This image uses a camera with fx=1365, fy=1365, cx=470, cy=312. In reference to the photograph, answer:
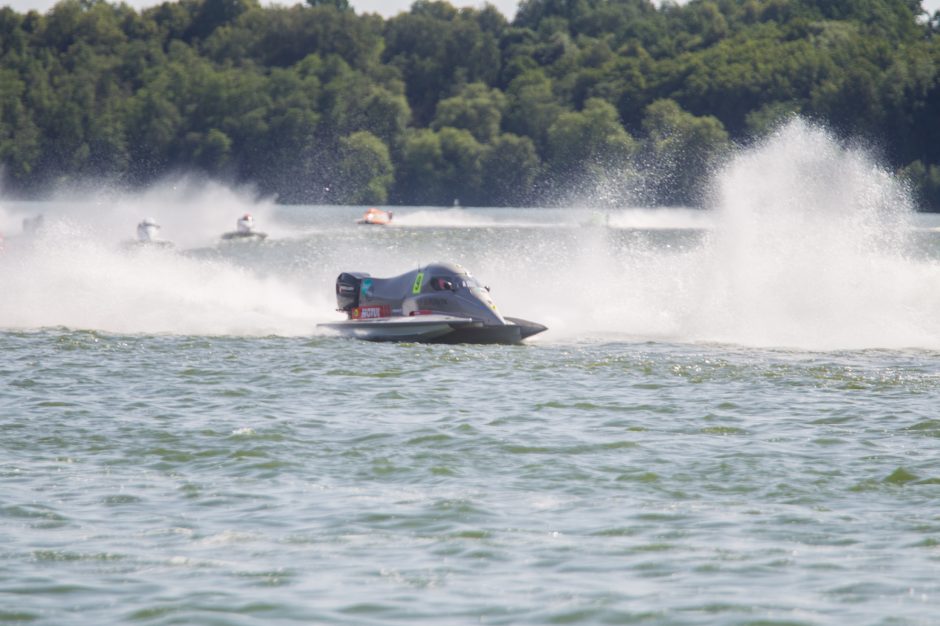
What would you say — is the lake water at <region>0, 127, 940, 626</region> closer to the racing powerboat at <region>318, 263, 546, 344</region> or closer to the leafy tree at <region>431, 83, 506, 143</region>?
the racing powerboat at <region>318, 263, 546, 344</region>

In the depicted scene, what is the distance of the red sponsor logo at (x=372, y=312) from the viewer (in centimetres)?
2092

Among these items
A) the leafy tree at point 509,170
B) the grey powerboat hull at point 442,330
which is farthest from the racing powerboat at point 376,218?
the grey powerboat hull at point 442,330

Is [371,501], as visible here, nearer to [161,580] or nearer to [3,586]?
[161,580]

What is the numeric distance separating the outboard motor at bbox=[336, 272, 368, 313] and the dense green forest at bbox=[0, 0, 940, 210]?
243ft

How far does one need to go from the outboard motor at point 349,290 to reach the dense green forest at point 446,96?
243ft

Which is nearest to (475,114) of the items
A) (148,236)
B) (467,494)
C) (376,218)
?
(376,218)

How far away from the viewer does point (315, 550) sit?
8711mm

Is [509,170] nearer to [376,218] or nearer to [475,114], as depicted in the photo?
[475,114]

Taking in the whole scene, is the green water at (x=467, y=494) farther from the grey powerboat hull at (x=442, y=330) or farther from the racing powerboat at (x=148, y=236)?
the racing powerboat at (x=148, y=236)

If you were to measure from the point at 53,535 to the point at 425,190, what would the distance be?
102635mm

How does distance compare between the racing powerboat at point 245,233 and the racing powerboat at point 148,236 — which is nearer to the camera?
the racing powerboat at point 148,236

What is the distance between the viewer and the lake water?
7.95m

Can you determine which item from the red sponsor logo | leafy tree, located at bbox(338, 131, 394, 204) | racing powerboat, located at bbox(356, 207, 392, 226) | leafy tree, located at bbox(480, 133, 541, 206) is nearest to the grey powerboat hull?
the red sponsor logo

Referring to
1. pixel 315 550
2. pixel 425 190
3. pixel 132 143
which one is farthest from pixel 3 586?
pixel 132 143
